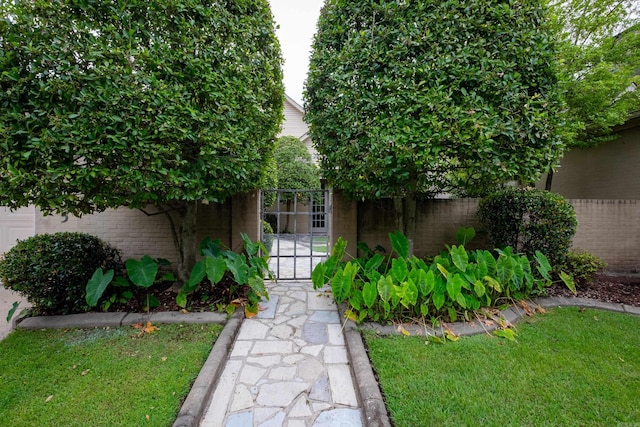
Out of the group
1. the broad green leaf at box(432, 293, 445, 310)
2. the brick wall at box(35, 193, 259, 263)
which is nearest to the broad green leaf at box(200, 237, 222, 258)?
the brick wall at box(35, 193, 259, 263)

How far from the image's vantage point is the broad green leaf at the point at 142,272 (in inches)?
130

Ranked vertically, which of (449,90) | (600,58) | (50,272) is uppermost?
(600,58)

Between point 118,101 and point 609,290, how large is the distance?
710 centimetres

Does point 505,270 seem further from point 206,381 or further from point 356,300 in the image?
point 206,381

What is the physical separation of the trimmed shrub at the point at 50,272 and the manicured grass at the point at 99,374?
37cm

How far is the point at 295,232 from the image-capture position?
17.5 ft

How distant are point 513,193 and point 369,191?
2.38 meters

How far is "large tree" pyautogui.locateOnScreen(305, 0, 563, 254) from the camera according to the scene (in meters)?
3.12

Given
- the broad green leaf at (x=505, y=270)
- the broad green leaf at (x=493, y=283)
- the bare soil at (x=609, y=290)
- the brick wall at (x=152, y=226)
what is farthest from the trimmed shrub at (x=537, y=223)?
the brick wall at (x=152, y=226)

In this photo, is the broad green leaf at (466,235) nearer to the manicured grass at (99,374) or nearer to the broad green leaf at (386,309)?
the broad green leaf at (386,309)

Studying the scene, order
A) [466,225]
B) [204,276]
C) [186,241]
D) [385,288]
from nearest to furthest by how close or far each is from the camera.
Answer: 1. [385,288]
2. [204,276]
3. [186,241]
4. [466,225]

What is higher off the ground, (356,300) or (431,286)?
(431,286)

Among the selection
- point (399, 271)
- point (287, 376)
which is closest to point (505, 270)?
point (399, 271)

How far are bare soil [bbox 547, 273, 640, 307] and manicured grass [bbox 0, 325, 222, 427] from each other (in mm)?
4908
